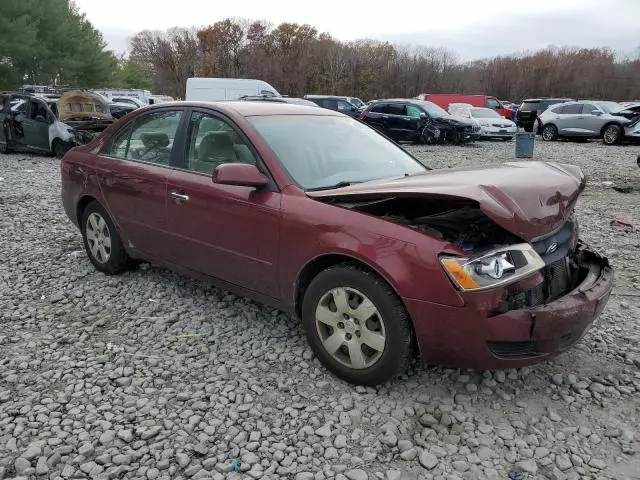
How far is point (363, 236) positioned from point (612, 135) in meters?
20.3

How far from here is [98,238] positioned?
4859 millimetres

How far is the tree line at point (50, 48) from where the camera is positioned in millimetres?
31250

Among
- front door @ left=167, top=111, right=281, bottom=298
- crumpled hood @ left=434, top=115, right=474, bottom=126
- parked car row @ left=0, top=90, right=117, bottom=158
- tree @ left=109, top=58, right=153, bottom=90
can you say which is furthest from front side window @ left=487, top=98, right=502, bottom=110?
tree @ left=109, top=58, right=153, bottom=90

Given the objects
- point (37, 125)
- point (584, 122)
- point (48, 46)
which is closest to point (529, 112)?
point (584, 122)

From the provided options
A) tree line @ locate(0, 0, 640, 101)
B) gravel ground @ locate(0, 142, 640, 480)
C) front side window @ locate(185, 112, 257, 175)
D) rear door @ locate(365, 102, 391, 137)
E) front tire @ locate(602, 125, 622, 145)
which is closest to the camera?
gravel ground @ locate(0, 142, 640, 480)

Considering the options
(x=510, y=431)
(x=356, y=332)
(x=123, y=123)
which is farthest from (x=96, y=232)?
(x=510, y=431)

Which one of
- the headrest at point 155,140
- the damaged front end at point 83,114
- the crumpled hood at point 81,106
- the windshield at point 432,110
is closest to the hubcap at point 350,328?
the headrest at point 155,140

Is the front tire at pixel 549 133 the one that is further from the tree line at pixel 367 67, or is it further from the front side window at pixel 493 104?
the tree line at pixel 367 67

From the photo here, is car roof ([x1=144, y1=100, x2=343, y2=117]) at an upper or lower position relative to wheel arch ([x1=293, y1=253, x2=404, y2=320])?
upper

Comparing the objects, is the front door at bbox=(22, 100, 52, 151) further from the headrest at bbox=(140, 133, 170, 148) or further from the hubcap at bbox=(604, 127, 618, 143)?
the hubcap at bbox=(604, 127, 618, 143)

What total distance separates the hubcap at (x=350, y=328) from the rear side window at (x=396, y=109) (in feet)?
55.8

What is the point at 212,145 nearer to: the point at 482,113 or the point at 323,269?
the point at 323,269

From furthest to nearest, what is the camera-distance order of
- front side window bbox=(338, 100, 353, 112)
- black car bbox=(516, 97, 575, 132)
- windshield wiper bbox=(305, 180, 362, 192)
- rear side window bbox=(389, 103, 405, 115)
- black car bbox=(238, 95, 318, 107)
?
black car bbox=(516, 97, 575, 132) < front side window bbox=(338, 100, 353, 112) < rear side window bbox=(389, 103, 405, 115) < black car bbox=(238, 95, 318, 107) < windshield wiper bbox=(305, 180, 362, 192)

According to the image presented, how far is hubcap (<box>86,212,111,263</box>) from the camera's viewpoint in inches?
188
